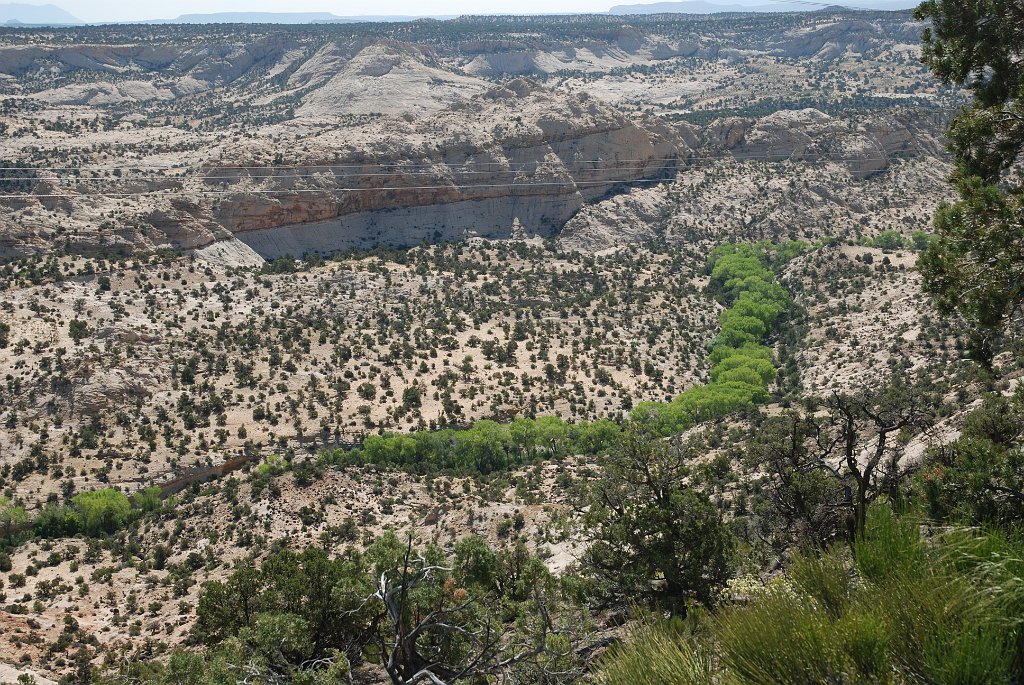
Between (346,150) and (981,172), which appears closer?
(981,172)

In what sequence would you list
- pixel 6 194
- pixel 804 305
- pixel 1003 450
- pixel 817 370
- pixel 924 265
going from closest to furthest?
pixel 924 265
pixel 1003 450
pixel 817 370
pixel 6 194
pixel 804 305

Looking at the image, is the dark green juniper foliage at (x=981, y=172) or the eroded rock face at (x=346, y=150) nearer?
the dark green juniper foliage at (x=981, y=172)

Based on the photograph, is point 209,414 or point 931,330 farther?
point 931,330

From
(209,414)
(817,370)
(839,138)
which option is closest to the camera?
(209,414)

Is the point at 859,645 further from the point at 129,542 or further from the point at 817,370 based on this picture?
the point at 817,370

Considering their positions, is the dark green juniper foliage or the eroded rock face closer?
the dark green juniper foliage

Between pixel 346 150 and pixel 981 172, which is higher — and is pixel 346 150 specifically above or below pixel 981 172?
below

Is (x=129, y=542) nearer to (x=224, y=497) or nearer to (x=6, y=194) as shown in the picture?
(x=224, y=497)

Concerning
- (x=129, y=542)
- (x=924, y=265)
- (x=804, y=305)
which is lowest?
(x=129, y=542)

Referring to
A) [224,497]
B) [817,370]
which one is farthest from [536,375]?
[224,497]

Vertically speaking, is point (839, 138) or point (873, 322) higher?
point (839, 138)
